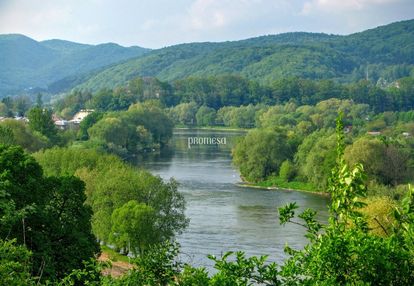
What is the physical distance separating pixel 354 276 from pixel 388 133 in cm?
8387

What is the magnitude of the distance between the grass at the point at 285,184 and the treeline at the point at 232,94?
275ft

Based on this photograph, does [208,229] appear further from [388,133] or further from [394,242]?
[388,133]

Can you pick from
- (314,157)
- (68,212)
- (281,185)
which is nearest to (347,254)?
(68,212)

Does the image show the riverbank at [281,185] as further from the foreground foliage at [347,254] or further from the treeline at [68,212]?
the foreground foliage at [347,254]

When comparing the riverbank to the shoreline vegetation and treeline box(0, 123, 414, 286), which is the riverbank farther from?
the shoreline vegetation

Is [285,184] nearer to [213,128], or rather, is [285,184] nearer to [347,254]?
[347,254]

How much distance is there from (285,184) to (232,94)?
110 m

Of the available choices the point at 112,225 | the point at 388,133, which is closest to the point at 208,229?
the point at 112,225

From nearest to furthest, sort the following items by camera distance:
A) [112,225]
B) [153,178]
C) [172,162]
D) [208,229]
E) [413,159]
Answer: [112,225], [153,178], [208,229], [413,159], [172,162]

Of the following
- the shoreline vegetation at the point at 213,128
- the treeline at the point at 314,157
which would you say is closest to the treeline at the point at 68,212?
the treeline at the point at 314,157

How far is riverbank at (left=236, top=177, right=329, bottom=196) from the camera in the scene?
59938mm

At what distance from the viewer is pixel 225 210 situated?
4656 cm

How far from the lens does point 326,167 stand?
189ft

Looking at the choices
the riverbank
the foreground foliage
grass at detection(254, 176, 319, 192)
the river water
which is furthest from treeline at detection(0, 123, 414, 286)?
grass at detection(254, 176, 319, 192)
